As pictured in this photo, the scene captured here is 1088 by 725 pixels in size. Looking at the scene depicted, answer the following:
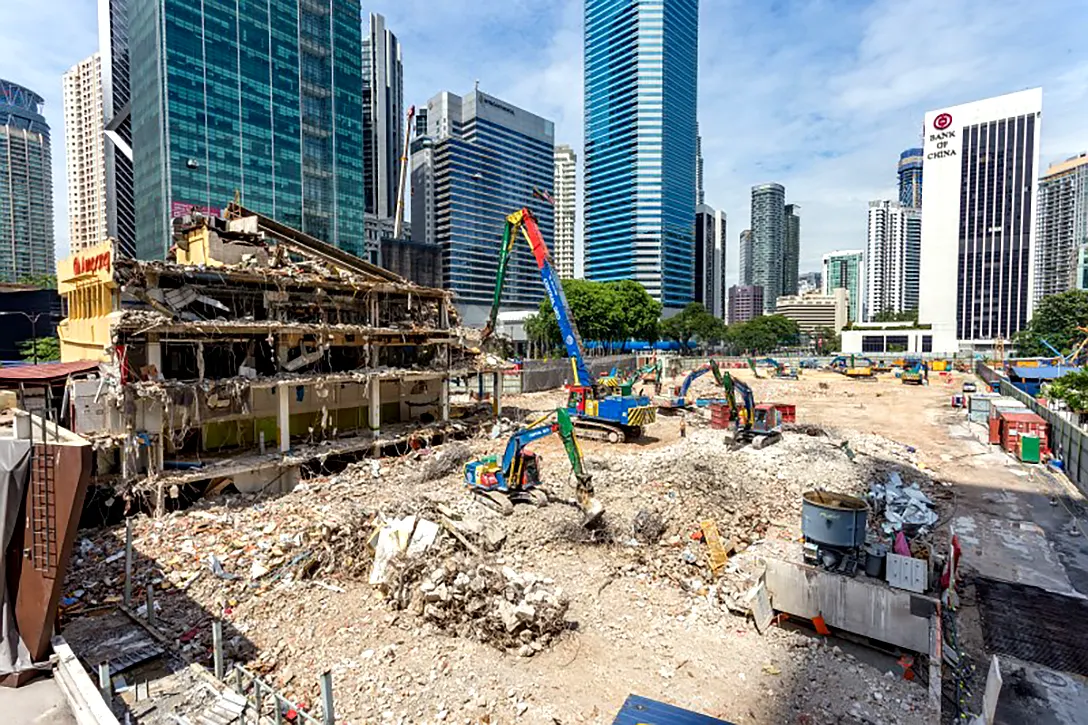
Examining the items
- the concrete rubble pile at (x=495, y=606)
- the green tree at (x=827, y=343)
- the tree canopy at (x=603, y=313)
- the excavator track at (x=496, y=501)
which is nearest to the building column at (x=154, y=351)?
the excavator track at (x=496, y=501)

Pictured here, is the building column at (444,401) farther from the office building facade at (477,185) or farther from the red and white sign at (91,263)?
the office building facade at (477,185)

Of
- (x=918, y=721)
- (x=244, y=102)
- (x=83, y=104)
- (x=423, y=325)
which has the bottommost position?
(x=918, y=721)

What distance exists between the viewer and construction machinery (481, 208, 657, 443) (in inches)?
931

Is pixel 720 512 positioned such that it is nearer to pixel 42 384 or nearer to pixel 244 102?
pixel 42 384

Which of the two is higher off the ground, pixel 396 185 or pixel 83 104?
pixel 83 104

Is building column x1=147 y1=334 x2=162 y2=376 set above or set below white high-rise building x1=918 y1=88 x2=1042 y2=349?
below

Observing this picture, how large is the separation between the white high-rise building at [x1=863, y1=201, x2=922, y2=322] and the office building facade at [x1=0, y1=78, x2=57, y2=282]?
213 meters

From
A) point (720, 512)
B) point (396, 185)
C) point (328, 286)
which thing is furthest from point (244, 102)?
point (720, 512)

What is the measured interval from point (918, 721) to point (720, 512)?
282 inches

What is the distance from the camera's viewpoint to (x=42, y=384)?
1498 centimetres

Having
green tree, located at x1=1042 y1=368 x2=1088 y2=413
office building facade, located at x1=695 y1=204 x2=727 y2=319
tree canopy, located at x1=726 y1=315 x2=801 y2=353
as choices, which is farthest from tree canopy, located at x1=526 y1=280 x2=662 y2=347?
office building facade, located at x1=695 y1=204 x2=727 y2=319

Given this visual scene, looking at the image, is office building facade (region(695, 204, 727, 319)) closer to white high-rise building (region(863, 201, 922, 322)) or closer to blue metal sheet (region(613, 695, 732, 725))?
white high-rise building (region(863, 201, 922, 322))

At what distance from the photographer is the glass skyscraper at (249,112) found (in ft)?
211

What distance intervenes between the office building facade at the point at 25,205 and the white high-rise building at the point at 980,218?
526 feet
